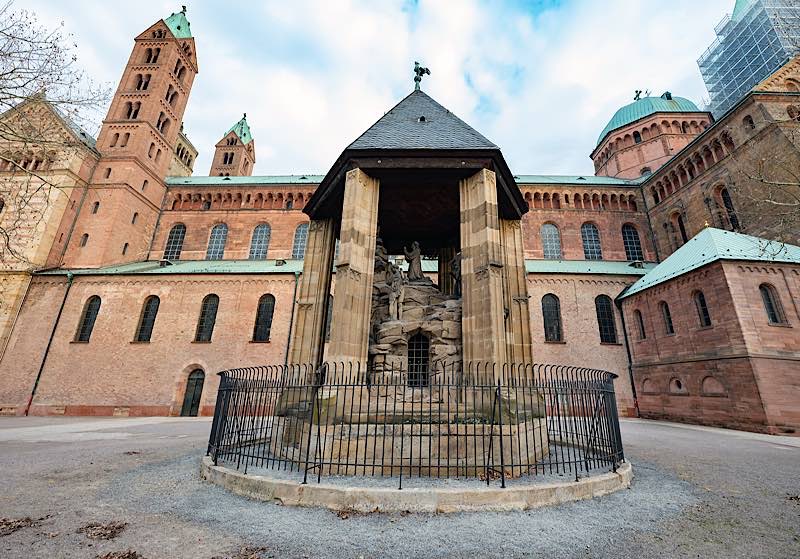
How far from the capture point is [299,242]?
29.5 meters

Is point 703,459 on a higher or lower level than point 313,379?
lower

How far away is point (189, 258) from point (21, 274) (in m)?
9.62

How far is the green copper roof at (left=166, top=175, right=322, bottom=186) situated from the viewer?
3116 centimetres

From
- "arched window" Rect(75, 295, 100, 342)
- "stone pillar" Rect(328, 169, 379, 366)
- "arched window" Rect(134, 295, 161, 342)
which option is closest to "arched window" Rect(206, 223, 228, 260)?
"arched window" Rect(134, 295, 161, 342)

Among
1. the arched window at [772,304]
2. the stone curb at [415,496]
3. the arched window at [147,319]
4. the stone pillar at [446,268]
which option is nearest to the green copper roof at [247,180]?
the arched window at [147,319]

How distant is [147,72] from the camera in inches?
1286

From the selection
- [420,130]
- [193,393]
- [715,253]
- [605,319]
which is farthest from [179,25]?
[715,253]

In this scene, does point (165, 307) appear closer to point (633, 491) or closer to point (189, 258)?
point (189, 258)

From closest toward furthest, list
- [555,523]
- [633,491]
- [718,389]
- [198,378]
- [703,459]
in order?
[555,523]
[633,491]
[703,459]
[718,389]
[198,378]

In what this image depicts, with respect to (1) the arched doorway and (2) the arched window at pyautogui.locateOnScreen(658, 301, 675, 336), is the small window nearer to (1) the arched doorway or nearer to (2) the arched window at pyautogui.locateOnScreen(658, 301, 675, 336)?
(2) the arched window at pyautogui.locateOnScreen(658, 301, 675, 336)

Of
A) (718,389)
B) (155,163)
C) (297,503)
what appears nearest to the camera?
(297,503)

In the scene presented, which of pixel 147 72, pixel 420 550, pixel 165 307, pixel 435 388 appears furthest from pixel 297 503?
pixel 147 72

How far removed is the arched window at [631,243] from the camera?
2847 centimetres

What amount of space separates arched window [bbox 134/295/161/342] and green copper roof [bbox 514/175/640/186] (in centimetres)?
2906
